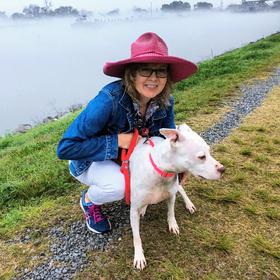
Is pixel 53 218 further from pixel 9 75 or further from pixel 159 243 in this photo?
pixel 9 75

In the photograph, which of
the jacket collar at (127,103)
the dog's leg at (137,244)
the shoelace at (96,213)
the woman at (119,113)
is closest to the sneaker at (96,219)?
the shoelace at (96,213)

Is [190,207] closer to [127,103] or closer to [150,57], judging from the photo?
[127,103]

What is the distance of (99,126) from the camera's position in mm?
3164

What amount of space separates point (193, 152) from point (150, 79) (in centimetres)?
78

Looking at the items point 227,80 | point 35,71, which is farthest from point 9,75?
point 227,80

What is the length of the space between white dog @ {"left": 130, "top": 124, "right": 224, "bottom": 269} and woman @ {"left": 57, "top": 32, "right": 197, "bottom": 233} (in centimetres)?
20

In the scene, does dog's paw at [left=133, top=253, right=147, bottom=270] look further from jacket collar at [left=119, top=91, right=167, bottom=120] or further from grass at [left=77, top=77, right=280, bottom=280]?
jacket collar at [left=119, top=91, right=167, bottom=120]

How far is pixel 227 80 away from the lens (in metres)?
9.08

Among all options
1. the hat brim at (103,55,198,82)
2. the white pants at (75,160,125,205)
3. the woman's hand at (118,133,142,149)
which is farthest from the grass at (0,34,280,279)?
the hat brim at (103,55,198,82)

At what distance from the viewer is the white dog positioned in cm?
266

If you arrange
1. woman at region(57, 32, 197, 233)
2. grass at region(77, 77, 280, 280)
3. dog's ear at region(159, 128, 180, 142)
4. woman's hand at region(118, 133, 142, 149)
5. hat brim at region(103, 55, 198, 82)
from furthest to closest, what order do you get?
1. woman's hand at region(118, 133, 142, 149)
2. grass at region(77, 77, 280, 280)
3. woman at region(57, 32, 197, 233)
4. hat brim at region(103, 55, 198, 82)
5. dog's ear at region(159, 128, 180, 142)

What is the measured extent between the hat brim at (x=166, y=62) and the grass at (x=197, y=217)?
4.95ft

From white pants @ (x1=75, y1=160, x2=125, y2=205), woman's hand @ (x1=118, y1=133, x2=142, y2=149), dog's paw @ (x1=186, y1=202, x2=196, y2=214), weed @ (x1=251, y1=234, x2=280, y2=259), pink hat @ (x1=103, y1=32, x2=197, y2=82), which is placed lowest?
weed @ (x1=251, y1=234, x2=280, y2=259)

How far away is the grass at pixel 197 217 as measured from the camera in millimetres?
3189
